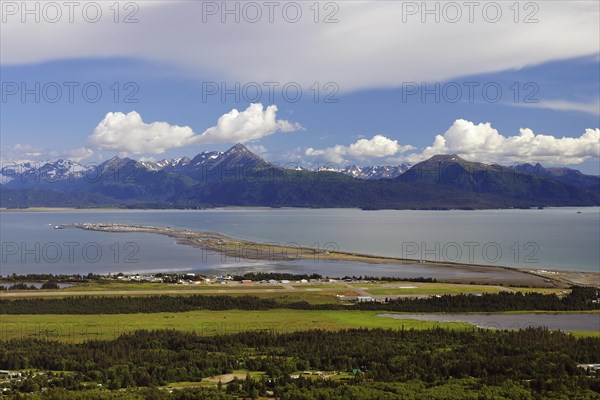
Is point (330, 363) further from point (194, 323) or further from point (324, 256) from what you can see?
point (324, 256)

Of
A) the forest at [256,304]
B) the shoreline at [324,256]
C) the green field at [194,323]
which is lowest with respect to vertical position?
the green field at [194,323]

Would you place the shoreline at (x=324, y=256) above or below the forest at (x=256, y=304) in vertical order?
above

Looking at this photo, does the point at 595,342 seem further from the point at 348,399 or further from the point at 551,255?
the point at 551,255

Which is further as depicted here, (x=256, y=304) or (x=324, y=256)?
(x=324, y=256)

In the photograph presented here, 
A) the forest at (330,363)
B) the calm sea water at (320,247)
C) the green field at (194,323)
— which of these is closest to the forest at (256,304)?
the green field at (194,323)

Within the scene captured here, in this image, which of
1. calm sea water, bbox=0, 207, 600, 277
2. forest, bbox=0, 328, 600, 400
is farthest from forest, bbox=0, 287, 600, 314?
calm sea water, bbox=0, 207, 600, 277

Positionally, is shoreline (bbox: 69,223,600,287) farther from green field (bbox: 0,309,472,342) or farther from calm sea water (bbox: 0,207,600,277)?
green field (bbox: 0,309,472,342)

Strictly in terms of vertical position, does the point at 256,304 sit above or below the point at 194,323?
above

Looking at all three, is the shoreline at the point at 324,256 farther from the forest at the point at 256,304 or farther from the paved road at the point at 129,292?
the paved road at the point at 129,292

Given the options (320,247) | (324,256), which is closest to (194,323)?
(324,256)

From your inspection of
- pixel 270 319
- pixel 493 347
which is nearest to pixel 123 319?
pixel 270 319

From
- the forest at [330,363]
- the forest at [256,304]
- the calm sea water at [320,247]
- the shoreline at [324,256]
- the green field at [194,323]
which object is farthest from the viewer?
the calm sea water at [320,247]
